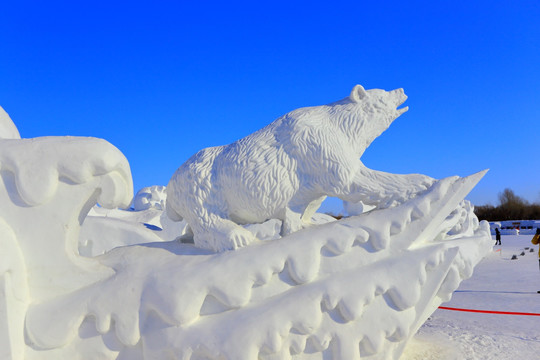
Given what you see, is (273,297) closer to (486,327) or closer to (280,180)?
(280,180)

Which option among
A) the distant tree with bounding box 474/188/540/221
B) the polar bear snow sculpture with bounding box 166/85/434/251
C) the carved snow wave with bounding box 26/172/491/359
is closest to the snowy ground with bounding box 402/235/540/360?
the carved snow wave with bounding box 26/172/491/359

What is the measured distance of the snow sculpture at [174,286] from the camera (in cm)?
266

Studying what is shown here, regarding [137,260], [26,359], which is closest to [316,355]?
[137,260]

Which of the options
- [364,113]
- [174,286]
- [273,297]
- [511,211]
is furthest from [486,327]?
[511,211]

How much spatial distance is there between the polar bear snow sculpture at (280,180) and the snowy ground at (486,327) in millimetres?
1577

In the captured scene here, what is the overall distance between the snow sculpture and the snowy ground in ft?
4.15

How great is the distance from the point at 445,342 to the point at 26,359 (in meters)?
3.43

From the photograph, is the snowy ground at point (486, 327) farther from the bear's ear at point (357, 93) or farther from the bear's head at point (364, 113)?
the bear's ear at point (357, 93)

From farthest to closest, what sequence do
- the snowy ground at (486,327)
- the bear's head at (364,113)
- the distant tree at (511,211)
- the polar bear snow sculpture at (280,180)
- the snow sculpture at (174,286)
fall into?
the distant tree at (511,211) → the snowy ground at (486,327) → the bear's head at (364,113) → the polar bear snow sculpture at (280,180) → the snow sculpture at (174,286)

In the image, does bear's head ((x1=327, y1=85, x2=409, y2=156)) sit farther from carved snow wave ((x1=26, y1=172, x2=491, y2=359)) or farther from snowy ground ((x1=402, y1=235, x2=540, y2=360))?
snowy ground ((x1=402, y1=235, x2=540, y2=360))

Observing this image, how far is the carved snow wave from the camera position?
2660 mm

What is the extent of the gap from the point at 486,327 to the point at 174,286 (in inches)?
153

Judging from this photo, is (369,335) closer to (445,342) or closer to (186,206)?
(186,206)

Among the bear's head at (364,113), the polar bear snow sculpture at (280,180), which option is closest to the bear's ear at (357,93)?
the bear's head at (364,113)
